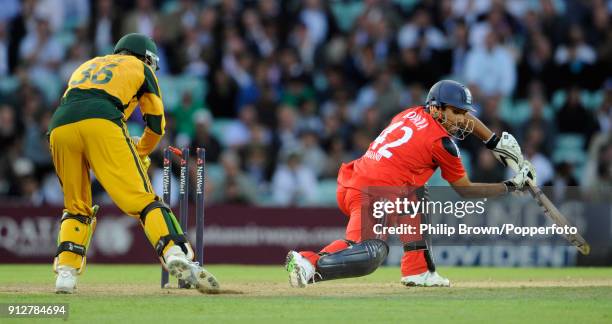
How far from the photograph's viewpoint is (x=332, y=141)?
17.0m

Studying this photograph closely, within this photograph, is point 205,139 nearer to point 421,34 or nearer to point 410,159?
point 421,34

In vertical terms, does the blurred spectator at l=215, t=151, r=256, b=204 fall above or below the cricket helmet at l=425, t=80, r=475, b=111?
below

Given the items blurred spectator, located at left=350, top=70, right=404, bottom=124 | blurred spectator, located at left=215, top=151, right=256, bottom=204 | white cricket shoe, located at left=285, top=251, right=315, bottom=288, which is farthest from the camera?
blurred spectator, located at left=350, top=70, right=404, bottom=124

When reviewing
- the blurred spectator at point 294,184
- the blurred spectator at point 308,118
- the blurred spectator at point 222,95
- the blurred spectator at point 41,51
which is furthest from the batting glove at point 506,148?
the blurred spectator at point 41,51

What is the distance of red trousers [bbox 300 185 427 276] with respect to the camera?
9.84 m

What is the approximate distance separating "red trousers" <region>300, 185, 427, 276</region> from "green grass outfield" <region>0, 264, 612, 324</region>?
0.80ft

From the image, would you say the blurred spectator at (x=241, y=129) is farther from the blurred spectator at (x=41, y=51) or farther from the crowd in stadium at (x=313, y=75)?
the blurred spectator at (x=41, y=51)

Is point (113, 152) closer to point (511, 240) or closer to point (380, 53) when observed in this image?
point (511, 240)

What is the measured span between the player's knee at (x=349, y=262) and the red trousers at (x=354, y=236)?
97 millimetres

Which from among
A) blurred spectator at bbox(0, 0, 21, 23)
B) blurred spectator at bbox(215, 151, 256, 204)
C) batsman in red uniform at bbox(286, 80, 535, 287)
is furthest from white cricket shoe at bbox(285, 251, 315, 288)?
blurred spectator at bbox(0, 0, 21, 23)

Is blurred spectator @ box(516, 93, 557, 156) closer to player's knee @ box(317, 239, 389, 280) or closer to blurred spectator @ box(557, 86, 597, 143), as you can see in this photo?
blurred spectator @ box(557, 86, 597, 143)

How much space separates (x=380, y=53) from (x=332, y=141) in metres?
2.23

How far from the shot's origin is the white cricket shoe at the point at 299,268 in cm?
958

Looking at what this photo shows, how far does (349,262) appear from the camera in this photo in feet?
31.6
